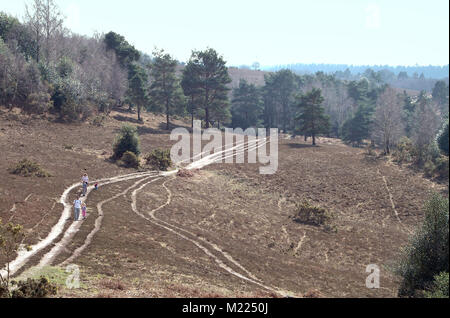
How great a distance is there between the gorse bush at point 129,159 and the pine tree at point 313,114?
40430 mm

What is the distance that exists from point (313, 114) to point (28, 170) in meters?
56.1

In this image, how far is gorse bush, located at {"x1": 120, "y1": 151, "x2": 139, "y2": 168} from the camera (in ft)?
156

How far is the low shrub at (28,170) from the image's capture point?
3503 cm

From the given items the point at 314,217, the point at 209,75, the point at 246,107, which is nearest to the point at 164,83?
the point at 209,75

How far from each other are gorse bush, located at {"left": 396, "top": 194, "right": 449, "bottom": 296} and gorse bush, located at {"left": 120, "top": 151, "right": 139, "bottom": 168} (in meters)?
35.0

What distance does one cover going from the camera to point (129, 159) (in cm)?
4762

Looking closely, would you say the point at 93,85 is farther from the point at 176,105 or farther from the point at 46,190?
the point at 46,190

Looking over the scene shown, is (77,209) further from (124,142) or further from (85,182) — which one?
(124,142)

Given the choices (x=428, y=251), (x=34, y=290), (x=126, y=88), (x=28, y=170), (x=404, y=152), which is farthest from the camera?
(x=126, y=88)

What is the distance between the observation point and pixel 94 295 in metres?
15.4

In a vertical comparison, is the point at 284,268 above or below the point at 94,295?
below

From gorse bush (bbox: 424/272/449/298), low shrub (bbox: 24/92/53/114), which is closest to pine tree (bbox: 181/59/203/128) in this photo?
low shrub (bbox: 24/92/53/114)
